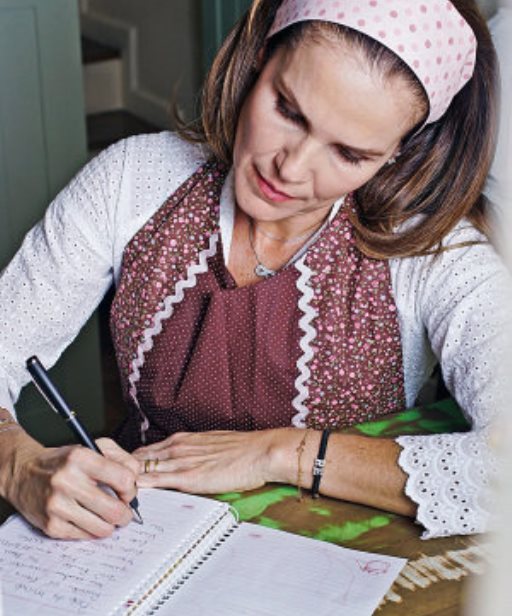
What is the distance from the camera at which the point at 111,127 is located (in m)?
4.56

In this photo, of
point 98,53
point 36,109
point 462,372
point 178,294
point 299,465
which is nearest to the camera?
point 299,465

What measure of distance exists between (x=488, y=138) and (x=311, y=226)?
0.31 meters

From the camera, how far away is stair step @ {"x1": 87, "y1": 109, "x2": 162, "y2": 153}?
4.32 metres

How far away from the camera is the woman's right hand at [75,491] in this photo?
121 cm

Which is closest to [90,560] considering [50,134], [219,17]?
[50,134]

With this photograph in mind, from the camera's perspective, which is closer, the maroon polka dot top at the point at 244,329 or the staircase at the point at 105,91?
the maroon polka dot top at the point at 244,329

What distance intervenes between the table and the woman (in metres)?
0.03

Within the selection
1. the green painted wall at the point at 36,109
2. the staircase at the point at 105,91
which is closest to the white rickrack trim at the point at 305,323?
the green painted wall at the point at 36,109

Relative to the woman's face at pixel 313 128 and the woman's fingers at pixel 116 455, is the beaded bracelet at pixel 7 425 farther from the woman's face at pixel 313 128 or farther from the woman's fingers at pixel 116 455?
the woman's face at pixel 313 128

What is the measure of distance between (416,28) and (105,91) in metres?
3.64

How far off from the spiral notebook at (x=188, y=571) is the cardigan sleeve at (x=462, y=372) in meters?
0.16

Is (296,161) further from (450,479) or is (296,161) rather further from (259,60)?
(450,479)

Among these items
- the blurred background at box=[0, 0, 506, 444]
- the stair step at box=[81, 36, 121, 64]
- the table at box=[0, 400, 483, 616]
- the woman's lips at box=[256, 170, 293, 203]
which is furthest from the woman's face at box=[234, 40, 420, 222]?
the stair step at box=[81, 36, 121, 64]

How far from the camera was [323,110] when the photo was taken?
1310mm
